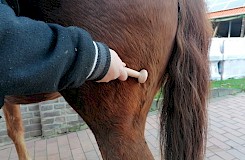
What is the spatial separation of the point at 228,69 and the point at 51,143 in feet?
13.8

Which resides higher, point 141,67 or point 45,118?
point 141,67

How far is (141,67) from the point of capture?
87 cm

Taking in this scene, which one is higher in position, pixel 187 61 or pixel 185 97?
pixel 187 61

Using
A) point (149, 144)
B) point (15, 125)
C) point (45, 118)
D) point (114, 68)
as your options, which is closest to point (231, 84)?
point (149, 144)

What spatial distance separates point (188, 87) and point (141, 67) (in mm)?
251

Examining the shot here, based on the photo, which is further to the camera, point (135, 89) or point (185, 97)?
point (185, 97)

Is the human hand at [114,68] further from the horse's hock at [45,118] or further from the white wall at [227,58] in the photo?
the white wall at [227,58]

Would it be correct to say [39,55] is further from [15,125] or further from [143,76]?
[15,125]

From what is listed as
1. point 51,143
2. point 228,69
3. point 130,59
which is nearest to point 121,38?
point 130,59

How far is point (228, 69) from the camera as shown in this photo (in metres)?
5.38

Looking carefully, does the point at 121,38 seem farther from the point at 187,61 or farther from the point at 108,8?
the point at 187,61

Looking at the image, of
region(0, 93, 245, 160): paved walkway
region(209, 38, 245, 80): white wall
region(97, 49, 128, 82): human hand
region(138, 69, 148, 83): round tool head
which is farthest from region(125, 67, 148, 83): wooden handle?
region(209, 38, 245, 80): white wall

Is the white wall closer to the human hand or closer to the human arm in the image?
the human hand

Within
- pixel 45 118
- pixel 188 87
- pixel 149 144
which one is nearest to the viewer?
pixel 188 87
